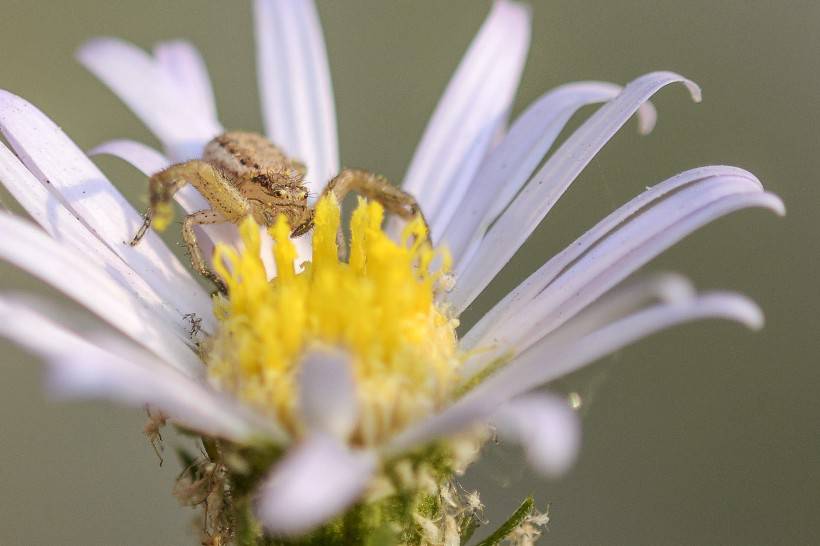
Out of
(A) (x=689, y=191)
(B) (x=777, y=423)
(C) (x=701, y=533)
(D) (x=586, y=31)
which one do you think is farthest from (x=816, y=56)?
(A) (x=689, y=191)

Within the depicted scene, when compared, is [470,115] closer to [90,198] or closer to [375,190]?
[375,190]

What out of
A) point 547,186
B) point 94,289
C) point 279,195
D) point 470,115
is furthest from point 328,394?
point 470,115

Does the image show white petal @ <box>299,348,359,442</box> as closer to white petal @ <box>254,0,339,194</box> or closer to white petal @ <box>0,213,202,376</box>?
Result: white petal @ <box>0,213,202,376</box>

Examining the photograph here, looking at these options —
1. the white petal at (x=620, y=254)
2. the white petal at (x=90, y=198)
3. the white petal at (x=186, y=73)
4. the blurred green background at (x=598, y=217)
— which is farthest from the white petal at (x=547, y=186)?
the blurred green background at (x=598, y=217)

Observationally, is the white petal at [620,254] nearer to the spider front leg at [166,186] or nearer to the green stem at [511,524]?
the green stem at [511,524]

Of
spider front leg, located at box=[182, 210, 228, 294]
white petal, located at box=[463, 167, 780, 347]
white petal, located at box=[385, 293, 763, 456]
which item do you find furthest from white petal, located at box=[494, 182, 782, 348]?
spider front leg, located at box=[182, 210, 228, 294]

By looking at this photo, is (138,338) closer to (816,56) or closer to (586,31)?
(586,31)
